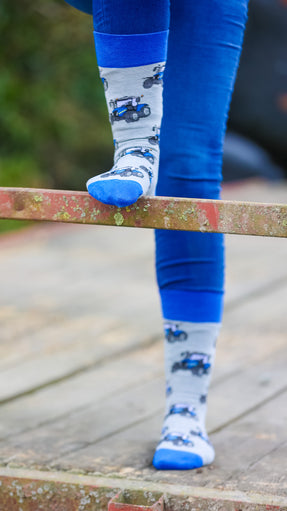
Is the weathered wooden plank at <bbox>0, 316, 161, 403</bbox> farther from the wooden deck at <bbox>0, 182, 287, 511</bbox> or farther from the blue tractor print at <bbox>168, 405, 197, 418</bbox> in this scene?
the blue tractor print at <bbox>168, 405, 197, 418</bbox>

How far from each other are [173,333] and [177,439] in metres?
0.18

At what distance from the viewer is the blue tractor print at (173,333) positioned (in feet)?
4.74

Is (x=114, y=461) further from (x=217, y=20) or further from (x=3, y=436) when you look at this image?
(x=217, y=20)

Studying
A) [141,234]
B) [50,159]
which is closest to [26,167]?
[50,159]

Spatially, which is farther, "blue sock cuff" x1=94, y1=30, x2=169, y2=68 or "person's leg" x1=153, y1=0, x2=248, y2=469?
"person's leg" x1=153, y1=0, x2=248, y2=469

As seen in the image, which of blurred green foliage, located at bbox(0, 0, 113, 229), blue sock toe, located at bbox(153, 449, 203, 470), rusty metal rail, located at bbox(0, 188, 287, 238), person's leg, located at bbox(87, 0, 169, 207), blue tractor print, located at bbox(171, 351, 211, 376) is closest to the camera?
rusty metal rail, located at bbox(0, 188, 287, 238)

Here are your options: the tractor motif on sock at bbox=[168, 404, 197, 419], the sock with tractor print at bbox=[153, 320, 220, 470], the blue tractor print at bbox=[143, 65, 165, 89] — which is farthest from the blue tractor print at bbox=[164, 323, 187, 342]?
the blue tractor print at bbox=[143, 65, 165, 89]

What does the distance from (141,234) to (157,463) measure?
237cm

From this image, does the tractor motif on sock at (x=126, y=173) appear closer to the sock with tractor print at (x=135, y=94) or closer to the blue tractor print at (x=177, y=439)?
the sock with tractor print at (x=135, y=94)

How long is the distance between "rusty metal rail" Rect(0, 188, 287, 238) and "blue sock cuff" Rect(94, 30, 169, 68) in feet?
0.72

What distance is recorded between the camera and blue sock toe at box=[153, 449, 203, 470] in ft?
4.39

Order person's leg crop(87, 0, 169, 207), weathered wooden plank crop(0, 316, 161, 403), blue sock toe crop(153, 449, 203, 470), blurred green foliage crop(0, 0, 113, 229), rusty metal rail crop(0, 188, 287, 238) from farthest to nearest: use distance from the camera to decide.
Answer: blurred green foliage crop(0, 0, 113, 229) → weathered wooden plank crop(0, 316, 161, 403) → blue sock toe crop(153, 449, 203, 470) → person's leg crop(87, 0, 169, 207) → rusty metal rail crop(0, 188, 287, 238)

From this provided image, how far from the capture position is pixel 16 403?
1.73 meters

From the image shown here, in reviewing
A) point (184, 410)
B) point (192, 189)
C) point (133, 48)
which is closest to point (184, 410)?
point (184, 410)
